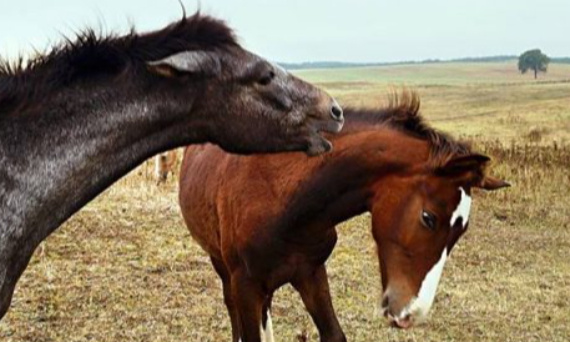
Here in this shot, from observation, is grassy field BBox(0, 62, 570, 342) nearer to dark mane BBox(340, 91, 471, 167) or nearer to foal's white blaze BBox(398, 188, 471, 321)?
dark mane BBox(340, 91, 471, 167)

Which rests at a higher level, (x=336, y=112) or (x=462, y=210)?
(x=336, y=112)

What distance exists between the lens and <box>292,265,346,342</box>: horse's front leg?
4.94 meters

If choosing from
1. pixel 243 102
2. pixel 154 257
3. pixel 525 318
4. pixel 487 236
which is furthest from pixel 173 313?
pixel 487 236

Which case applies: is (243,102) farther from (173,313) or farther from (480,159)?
(173,313)

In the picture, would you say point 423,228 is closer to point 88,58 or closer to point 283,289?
point 88,58

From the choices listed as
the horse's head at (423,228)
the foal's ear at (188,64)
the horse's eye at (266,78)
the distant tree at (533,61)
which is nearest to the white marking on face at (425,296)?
the horse's head at (423,228)

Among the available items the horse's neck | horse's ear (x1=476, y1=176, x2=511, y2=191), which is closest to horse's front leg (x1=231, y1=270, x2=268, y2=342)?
horse's ear (x1=476, y1=176, x2=511, y2=191)

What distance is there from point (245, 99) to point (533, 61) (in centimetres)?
8837

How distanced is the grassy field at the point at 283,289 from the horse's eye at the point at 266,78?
1.89 metres

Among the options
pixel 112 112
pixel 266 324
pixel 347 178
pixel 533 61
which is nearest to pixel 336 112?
pixel 112 112

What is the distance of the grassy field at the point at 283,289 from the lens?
22.3ft

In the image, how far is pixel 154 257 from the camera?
901 cm

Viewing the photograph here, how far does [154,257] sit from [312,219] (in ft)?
15.5

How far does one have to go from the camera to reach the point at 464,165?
13.3 ft
